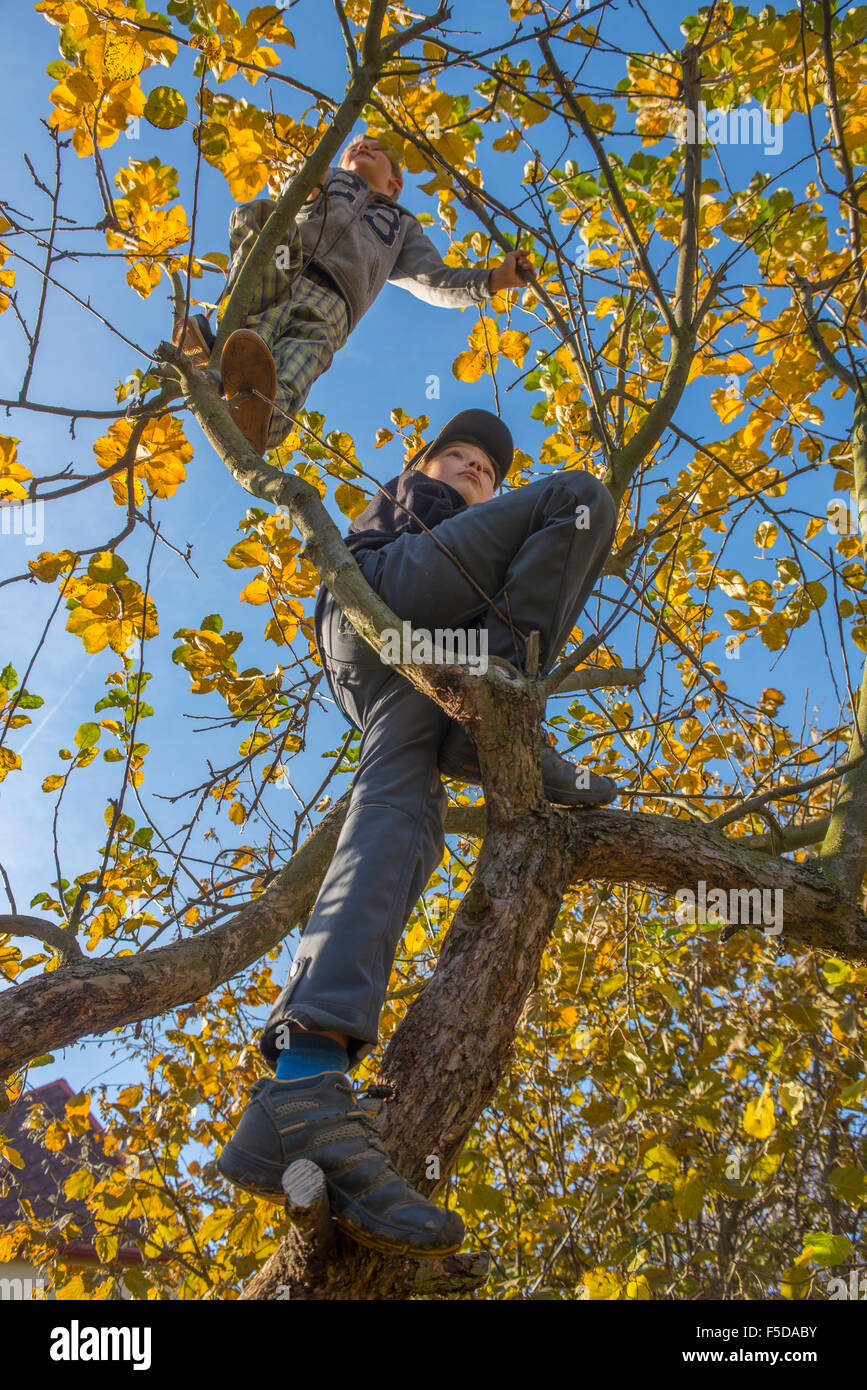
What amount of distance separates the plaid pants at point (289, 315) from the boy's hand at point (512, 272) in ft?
1.86

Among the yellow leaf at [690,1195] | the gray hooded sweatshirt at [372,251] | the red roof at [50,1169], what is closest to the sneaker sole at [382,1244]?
the yellow leaf at [690,1195]

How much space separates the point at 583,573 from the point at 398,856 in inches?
26.7

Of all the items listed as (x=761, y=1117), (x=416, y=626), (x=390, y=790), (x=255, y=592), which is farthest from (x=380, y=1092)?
(x=255, y=592)

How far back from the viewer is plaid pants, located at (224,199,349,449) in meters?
2.49

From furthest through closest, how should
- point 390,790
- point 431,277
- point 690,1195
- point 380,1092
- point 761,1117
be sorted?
point 431,277 → point 690,1195 → point 761,1117 → point 390,790 → point 380,1092

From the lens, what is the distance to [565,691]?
2646 mm

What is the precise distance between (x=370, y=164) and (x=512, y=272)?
1342mm

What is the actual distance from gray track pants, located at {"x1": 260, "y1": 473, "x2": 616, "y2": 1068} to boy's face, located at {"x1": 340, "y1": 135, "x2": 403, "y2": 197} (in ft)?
7.16

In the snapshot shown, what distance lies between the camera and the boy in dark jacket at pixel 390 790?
1128 mm

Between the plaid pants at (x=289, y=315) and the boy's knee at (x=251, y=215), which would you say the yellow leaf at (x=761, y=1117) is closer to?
the plaid pants at (x=289, y=315)

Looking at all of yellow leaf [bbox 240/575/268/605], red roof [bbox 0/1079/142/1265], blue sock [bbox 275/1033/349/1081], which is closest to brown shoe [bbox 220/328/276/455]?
yellow leaf [bbox 240/575/268/605]

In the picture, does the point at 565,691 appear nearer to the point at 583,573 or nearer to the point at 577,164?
the point at 583,573

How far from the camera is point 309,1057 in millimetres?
1265

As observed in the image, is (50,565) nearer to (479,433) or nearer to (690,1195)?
(479,433)
